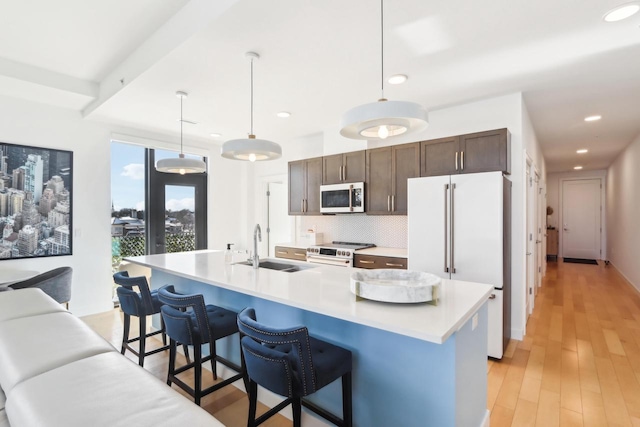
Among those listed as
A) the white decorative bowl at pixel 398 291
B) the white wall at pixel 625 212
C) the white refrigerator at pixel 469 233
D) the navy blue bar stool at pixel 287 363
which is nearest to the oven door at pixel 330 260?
the white refrigerator at pixel 469 233

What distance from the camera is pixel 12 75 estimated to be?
3.03 m

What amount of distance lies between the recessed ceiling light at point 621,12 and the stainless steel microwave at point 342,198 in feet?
8.87

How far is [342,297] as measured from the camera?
1703mm

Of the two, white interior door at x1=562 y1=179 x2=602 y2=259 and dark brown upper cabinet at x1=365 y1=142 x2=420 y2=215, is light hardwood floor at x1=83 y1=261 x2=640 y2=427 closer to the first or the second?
dark brown upper cabinet at x1=365 y1=142 x2=420 y2=215

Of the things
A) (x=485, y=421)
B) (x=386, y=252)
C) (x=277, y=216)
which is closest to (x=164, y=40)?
(x=386, y=252)

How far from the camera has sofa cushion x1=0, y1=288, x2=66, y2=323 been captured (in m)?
1.78

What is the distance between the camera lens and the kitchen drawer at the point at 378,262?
3.64 metres

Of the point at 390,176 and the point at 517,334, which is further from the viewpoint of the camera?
the point at 390,176

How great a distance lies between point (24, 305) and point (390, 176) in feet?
11.8

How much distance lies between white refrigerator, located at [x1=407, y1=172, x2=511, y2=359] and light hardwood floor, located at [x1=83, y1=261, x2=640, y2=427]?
331 millimetres

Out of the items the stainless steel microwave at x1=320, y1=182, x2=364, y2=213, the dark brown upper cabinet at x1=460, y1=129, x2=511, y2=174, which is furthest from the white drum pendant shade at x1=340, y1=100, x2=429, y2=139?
the stainless steel microwave at x1=320, y1=182, x2=364, y2=213

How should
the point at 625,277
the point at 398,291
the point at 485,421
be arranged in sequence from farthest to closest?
the point at 625,277, the point at 485,421, the point at 398,291

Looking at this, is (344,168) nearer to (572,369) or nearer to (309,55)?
(309,55)

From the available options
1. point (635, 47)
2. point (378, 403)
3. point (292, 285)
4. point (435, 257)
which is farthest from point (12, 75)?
point (635, 47)
